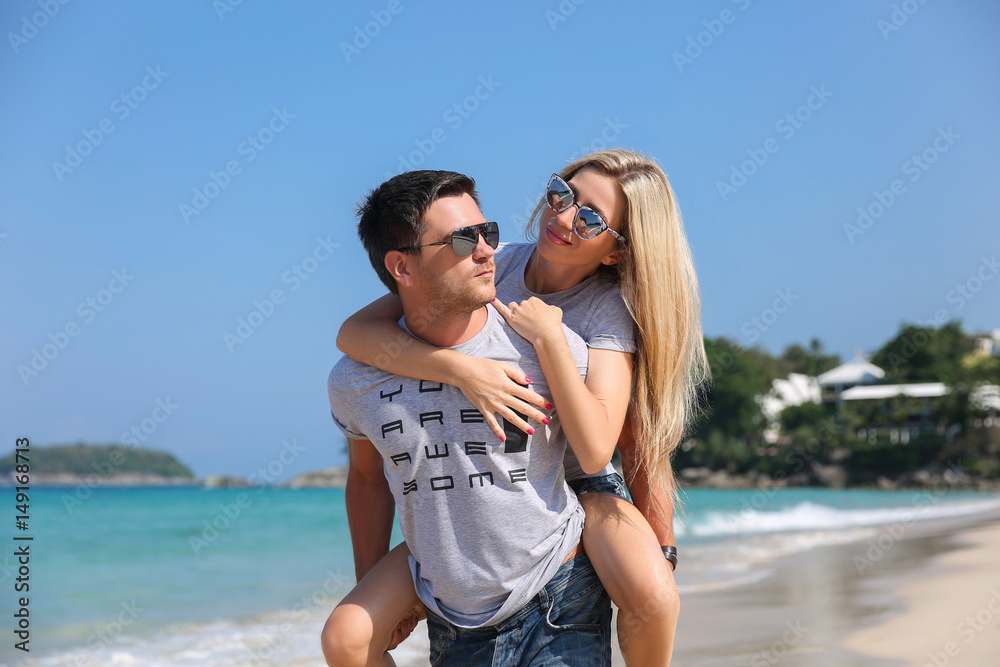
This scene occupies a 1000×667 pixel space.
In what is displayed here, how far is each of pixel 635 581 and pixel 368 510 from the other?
Result: 958mm

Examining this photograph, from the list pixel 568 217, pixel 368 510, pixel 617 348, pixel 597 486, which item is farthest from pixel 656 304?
pixel 368 510

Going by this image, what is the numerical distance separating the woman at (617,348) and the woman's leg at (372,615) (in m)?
0.04

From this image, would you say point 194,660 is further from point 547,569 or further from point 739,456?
point 739,456

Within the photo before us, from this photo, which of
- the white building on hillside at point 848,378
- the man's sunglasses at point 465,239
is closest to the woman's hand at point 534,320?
the man's sunglasses at point 465,239

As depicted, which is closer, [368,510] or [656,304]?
[656,304]

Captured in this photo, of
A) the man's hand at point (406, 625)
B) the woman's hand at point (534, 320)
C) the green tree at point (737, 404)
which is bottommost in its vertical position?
the green tree at point (737, 404)

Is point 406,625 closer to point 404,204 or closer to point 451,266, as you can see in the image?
point 451,266

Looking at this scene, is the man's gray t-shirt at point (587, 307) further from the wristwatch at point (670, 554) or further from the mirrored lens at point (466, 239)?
the mirrored lens at point (466, 239)

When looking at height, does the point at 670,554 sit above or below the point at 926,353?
above

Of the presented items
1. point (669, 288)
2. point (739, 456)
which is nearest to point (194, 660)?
point (669, 288)

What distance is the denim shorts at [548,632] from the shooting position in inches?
95.1

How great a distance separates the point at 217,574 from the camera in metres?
17.2

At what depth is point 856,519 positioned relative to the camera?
82.7 ft

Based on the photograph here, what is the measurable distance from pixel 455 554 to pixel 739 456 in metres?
69.0
